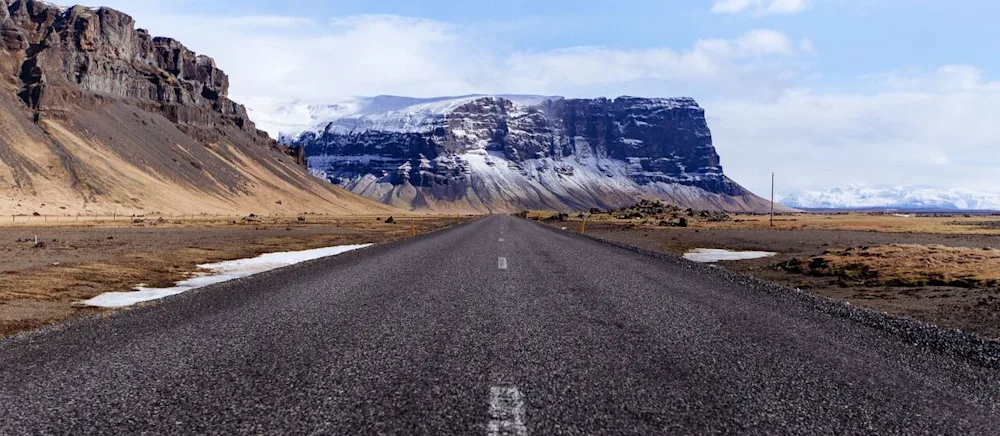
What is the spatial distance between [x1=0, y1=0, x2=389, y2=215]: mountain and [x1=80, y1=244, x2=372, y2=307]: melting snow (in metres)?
79.3

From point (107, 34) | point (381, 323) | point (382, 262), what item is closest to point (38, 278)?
point (382, 262)

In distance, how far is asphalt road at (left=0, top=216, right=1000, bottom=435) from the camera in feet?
17.0

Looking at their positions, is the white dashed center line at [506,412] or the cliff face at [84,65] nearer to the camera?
the white dashed center line at [506,412]

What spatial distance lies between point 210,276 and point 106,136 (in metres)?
137

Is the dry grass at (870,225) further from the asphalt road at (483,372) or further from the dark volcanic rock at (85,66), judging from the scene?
the dark volcanic rock at (85,66)

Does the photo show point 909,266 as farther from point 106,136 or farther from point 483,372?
point 106,136

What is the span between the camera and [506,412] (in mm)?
5273

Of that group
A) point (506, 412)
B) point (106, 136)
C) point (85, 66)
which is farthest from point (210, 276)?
point (85, 66)

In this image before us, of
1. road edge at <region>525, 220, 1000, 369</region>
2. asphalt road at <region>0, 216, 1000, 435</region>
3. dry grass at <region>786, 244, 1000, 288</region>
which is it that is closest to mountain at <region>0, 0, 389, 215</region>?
asphalt road at <region>0, 216, 1000, 435</region>

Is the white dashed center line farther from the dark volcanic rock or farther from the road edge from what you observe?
the dark volcanic rock

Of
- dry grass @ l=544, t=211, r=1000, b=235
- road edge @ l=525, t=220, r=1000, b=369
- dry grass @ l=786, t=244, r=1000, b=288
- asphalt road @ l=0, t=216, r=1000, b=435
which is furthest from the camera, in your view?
dry grass @ l=544, t=211, r=1000, b=235

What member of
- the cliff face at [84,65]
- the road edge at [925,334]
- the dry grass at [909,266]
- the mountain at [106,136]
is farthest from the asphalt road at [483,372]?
the cliff face at [84,65]

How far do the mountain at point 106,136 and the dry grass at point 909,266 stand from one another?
321 feet

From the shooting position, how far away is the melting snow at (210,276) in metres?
14.2
